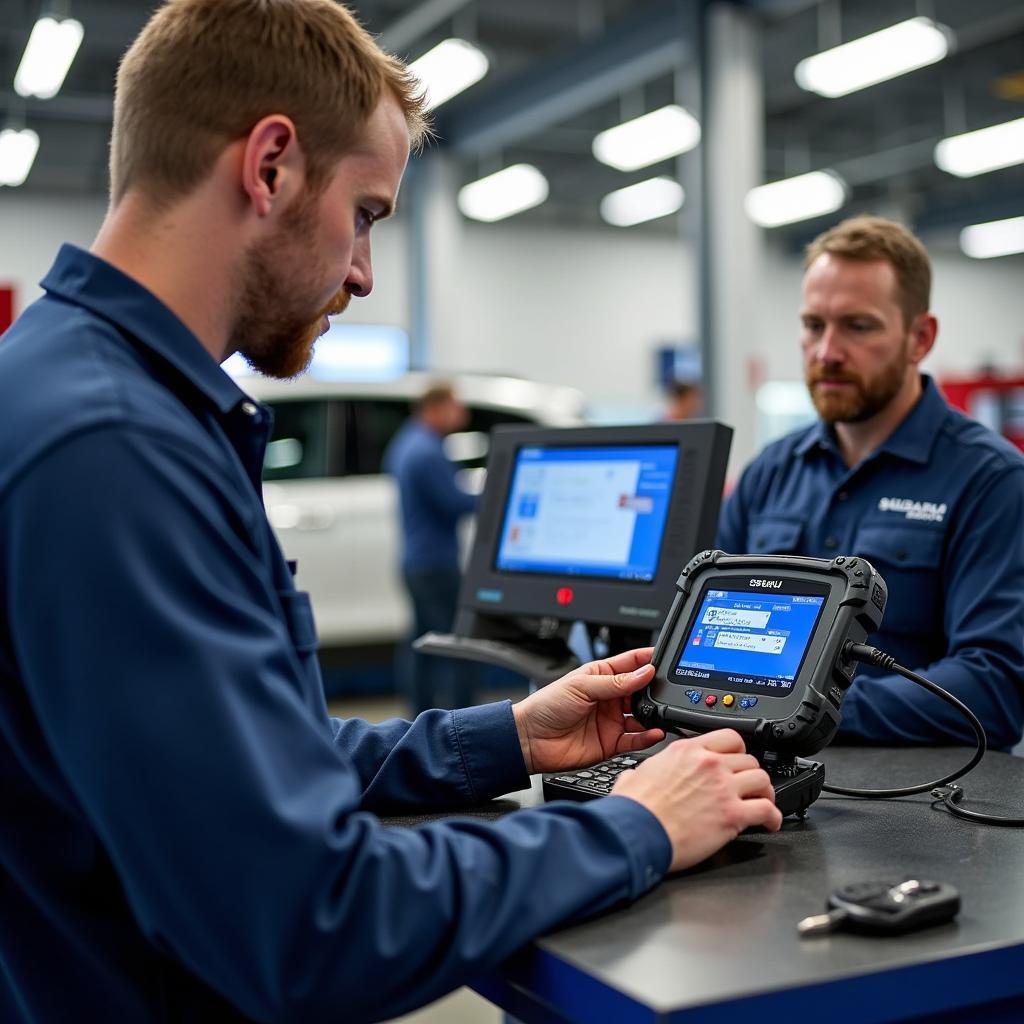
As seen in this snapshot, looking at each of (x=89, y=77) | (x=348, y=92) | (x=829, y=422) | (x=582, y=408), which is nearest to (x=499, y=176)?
(x=89, y=77)

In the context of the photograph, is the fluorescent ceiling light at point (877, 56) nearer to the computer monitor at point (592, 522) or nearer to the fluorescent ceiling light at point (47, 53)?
the fluorescent ceiling light at point (47, 53)

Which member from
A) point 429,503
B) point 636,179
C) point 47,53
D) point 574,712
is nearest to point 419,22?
point 47,53

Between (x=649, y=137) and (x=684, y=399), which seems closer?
(x=684, y=399)

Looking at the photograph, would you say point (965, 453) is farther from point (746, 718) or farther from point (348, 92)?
point (348, 92)

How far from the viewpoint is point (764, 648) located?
4.09 feet

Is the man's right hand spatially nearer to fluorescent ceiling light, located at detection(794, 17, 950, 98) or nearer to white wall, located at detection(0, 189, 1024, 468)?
fluorescent ceiling light, located at detection(794, 17, 950, 98)

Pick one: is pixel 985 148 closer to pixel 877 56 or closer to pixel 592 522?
pixel 877 56

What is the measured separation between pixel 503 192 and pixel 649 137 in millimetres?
1980

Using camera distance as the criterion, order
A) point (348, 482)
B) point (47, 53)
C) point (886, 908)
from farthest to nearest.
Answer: point (47, 53)
point (348, 482)
point (886, 908)

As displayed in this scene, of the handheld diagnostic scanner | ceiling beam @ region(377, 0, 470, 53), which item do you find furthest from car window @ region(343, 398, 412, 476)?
the handheld diagnostic scanner

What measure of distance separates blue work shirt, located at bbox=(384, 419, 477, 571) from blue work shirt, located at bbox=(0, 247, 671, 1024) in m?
3.90

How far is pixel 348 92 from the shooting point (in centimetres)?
103

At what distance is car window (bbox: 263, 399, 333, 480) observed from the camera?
536 centimetres

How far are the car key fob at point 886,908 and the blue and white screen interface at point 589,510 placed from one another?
32.9 inches
